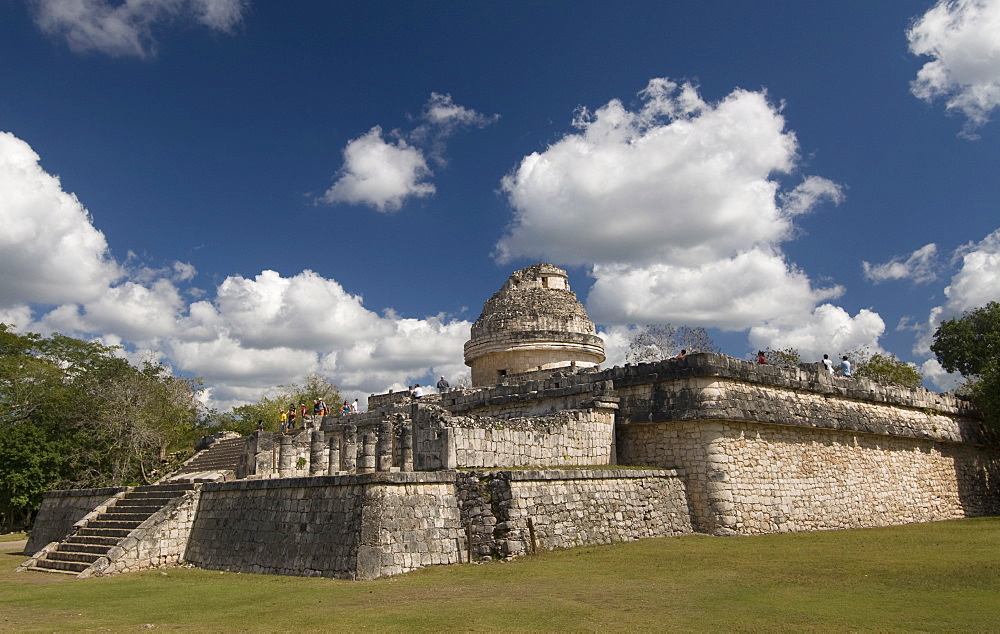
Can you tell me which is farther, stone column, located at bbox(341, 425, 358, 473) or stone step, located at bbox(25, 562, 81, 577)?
stone column, located at bbox(341, 425, 358, 473)

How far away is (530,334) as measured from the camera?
83.7 feet

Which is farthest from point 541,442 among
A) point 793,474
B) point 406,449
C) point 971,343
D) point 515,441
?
point 971,343

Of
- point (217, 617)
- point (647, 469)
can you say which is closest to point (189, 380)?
point (647, 469)

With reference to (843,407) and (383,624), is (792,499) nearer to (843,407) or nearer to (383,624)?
(843,407)

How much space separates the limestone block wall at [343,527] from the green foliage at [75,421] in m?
15.0

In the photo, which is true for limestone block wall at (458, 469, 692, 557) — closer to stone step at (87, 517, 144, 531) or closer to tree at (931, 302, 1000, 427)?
stone step at (87, 517, 144, 531)

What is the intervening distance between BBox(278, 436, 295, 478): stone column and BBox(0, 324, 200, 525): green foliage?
13534 mm

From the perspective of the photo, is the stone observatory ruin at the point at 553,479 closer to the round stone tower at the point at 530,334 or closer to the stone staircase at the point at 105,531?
the stone staircase at the point at 105,531

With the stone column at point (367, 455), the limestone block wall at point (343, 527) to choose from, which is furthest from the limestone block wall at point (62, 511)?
the stone column at point (367, 455)

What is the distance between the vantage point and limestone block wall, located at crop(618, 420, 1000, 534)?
A: 52.4ft

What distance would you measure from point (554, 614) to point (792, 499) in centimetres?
1110

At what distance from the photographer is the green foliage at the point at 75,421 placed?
27500 mm

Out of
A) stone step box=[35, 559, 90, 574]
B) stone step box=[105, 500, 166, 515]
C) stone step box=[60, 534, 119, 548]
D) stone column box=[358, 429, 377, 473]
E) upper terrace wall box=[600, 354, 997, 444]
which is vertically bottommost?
stone step box=[35, 559, 90, 574]

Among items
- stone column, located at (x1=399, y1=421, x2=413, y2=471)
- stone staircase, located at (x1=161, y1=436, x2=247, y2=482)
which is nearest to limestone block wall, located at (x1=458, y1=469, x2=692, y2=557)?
stone column, located at (x1=399, y1=421, x2=413, y2=471)
